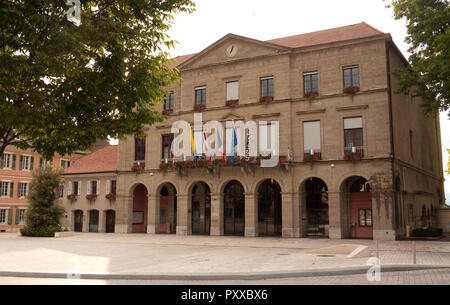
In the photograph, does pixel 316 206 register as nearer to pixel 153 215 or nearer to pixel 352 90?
pixel 352 90

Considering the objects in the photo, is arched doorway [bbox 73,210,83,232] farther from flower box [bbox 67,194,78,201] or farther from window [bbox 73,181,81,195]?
window [bbox 73,181,81,195]

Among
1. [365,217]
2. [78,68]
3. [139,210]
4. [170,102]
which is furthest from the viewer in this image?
[139,210]

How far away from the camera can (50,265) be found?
16.0 meters

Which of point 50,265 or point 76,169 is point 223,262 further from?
point 76,169

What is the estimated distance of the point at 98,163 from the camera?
152ft

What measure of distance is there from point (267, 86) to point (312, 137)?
5.88m

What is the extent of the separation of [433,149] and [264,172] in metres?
25.0

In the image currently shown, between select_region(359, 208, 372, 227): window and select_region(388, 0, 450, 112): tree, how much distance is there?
9983mm

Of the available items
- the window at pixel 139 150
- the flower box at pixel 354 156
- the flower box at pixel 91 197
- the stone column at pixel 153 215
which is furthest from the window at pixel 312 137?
the flower box at pixel 91 197

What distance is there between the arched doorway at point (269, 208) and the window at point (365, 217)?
678 centimetres

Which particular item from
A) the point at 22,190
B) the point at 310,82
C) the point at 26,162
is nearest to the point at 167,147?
the point at 310,82

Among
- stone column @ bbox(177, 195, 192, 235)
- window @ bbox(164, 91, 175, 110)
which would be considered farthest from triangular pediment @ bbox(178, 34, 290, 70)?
stone column @ bbox(177, 195, 192, 235)

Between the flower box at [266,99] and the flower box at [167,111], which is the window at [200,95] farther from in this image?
the flower box at [266,99]

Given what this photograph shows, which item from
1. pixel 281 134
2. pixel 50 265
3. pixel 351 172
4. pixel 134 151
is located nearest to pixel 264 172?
pixel 281 134
